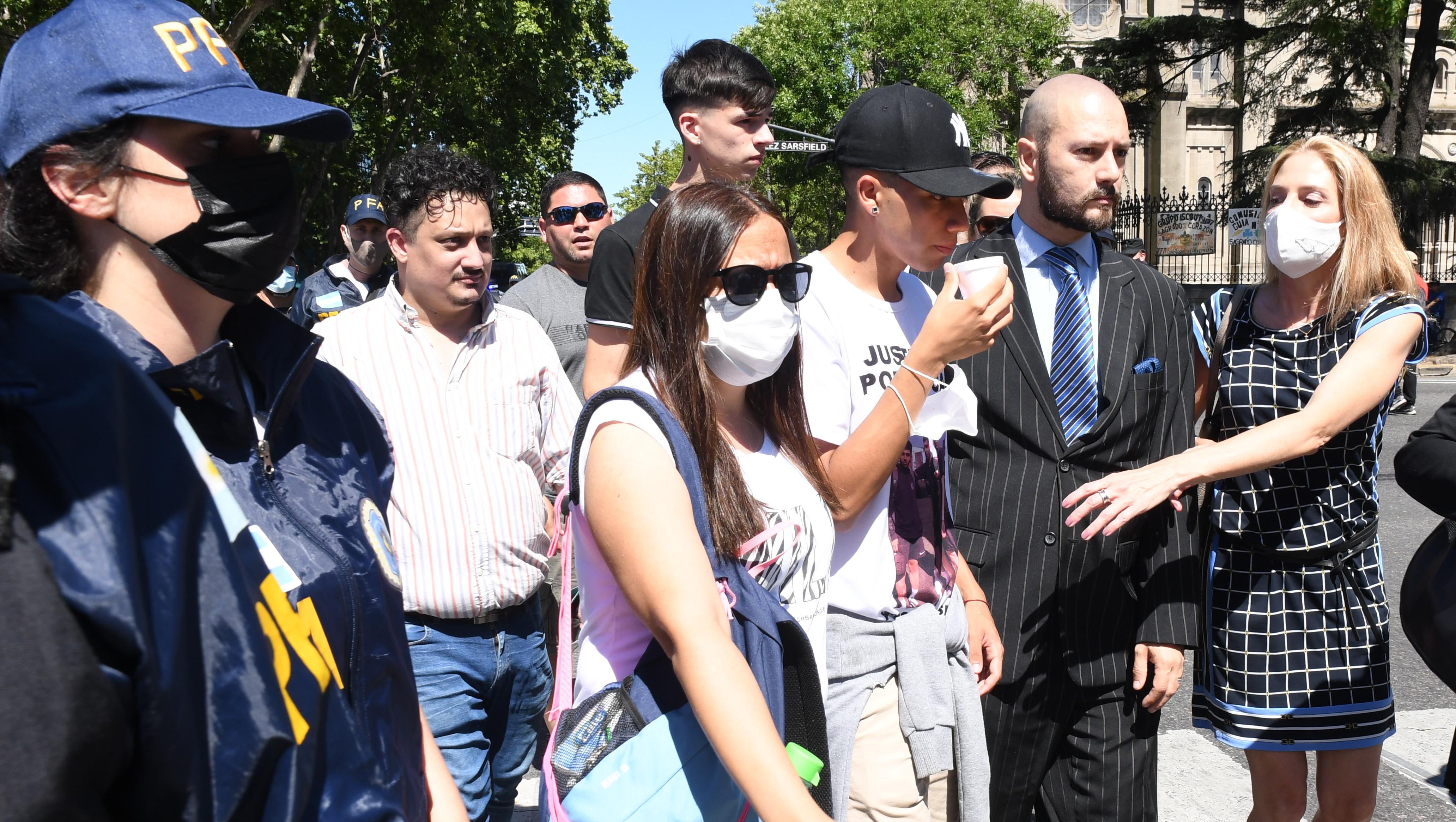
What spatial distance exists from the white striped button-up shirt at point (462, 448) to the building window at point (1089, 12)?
4868 cm

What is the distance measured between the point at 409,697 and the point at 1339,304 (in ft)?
9.24

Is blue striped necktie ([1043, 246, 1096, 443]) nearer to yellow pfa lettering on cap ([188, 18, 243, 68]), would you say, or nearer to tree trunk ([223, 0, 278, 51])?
yellow pfa lettering on cap ([188, 18, 243, 68])

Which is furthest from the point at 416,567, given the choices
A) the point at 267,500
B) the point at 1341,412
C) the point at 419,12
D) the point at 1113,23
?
the point at 1113,23

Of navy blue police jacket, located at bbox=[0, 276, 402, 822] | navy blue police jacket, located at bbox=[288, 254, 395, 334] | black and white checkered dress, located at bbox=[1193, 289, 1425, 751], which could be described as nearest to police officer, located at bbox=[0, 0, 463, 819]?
navy blue police jacket, located at bbox=[0, 276, 402, 822]

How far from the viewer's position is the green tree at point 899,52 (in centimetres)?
3300

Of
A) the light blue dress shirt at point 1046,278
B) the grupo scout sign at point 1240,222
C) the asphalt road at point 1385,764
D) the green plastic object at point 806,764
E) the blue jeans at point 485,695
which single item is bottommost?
the asphalt road at point 1385,764

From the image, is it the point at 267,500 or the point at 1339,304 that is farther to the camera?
the point at 1339,304

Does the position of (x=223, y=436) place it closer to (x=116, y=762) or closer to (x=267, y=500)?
(x=267, y=500)

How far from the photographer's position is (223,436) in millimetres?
1373

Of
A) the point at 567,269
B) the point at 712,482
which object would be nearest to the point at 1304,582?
the point at 712,482

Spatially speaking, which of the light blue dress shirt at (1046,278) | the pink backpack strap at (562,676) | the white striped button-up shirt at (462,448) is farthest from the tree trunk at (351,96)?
the pink backpack strap at (562,676)

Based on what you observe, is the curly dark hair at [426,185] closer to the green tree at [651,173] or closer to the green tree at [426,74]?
the green tree at [426,74]

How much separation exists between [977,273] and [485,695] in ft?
6.25

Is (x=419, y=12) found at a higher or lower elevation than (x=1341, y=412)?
higher
